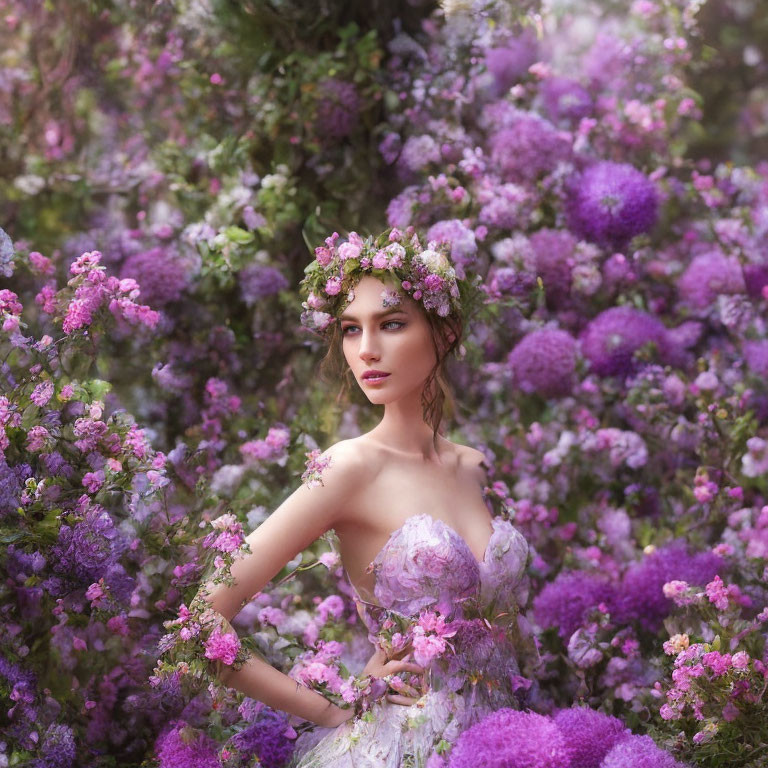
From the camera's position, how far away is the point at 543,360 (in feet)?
12.0

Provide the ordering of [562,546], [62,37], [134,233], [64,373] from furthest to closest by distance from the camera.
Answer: [62,37] < [134,233] < [562,546] < [64,373]

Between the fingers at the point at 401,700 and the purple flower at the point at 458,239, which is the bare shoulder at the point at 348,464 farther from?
the purple flower at the point at 458,239

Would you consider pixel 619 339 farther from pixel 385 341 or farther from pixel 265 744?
pixel 265 744

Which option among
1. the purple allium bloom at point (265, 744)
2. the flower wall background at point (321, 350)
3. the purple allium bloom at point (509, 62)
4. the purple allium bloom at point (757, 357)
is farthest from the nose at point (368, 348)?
the purple allium bloom at point (509, 62)

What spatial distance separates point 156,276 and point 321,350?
65 cm

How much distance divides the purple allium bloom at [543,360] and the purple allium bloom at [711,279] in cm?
65

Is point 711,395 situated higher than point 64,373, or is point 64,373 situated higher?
point 64,373

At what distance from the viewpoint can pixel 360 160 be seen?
3.88m

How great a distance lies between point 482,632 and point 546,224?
2006 millimetres

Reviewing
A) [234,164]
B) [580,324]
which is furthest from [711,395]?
[234,164]

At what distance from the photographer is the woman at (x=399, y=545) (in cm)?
237

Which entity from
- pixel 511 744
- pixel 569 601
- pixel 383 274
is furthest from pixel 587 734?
pixel 383 274

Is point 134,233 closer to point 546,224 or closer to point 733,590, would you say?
point 546,224

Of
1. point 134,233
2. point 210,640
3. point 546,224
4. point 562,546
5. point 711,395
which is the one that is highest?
point 134,233
